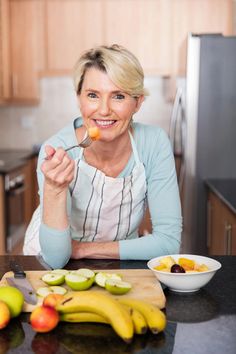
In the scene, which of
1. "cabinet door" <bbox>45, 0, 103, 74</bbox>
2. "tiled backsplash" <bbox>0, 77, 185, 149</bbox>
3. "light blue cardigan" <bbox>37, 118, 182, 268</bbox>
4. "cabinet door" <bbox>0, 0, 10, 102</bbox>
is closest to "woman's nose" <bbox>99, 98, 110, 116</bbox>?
"light blue cardigan" <bbox>37, 118, 182, 268</bbox>

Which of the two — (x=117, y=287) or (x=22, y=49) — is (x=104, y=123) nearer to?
(x=117, y=287)

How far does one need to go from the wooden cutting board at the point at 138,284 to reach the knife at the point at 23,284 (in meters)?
0.01

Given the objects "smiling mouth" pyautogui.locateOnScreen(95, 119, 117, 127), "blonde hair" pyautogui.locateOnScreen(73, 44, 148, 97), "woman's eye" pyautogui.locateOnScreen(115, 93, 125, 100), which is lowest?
"smiling mouth" pyautogui.locateOnScreen(95, 119, 117, 127)

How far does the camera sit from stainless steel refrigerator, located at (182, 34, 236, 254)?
3740 millimetres

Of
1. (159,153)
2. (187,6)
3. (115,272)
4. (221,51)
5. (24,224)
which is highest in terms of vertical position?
(187,6)

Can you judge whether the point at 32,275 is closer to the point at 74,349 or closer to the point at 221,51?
the point at 74,349

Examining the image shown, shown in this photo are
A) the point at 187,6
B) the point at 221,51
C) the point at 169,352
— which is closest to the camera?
the point at 169,352

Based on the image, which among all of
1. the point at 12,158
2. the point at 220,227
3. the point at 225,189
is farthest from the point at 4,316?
the point at 12,158

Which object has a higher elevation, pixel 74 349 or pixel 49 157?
pixel 49 157

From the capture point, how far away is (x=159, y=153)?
1.94 metres

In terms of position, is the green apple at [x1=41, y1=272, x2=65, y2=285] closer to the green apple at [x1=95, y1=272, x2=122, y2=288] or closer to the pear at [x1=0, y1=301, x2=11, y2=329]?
the green apple at [x1=95, y1=272, x2=122, y2=288]

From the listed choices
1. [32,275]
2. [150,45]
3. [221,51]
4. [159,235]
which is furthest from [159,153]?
[150,45]

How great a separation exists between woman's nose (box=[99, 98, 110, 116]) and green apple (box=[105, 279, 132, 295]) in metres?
0.57

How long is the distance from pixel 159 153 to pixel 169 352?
901 mm
